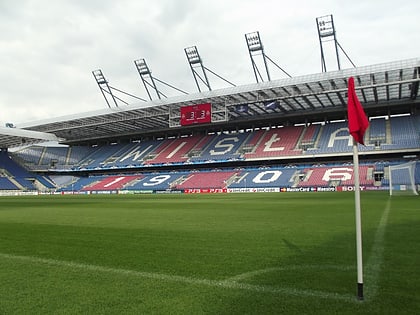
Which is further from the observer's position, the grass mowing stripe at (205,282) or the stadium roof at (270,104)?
the stadium roof at (270,104)

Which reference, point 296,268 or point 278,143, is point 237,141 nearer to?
point 278,143

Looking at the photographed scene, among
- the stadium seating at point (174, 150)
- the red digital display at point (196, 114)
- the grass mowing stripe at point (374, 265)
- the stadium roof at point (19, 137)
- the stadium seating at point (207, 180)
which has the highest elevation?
the red digital display at point (196, 114)

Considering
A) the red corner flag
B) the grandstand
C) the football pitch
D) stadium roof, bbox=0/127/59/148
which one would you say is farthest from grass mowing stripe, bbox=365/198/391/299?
stadium roof, bbox=0/127/59/148

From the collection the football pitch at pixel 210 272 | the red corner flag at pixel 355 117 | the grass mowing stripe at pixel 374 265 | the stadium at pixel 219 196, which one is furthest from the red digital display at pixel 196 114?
the red corner flag at pixel 355 117

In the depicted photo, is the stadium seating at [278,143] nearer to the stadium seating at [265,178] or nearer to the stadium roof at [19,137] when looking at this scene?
the stadium seating at [265,178]

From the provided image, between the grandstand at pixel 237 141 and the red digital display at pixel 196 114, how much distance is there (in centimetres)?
29

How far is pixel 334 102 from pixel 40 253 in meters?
47.3

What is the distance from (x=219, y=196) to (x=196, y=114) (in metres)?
16.0

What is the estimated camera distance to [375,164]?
148 feet

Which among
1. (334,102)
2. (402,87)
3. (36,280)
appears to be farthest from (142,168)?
(36,280)

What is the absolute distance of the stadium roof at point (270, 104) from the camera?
38.7m

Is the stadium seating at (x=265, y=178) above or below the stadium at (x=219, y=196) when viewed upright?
below

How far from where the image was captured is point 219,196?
115ft

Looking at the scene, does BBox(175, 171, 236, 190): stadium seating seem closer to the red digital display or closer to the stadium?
the stadium
